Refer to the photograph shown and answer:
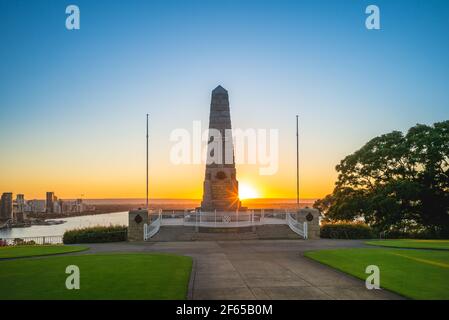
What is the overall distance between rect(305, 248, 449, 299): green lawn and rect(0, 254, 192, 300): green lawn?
5787 millimetres

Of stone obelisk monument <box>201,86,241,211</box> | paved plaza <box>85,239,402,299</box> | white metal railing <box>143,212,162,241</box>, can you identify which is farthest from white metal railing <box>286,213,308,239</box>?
white metal railing <box>143,212,162,241</box>

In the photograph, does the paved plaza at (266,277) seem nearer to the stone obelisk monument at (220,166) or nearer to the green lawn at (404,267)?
the green lawn at (404,267)

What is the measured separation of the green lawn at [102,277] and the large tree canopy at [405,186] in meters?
24.6

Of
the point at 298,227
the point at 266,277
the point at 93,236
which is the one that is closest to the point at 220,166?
the point at 298,227

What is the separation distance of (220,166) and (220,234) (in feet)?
25.4

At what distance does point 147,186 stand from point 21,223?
7337 inches

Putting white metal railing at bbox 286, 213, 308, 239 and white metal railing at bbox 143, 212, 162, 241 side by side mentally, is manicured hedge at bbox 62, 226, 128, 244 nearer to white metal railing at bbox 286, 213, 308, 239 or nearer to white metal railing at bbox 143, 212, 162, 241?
white metal railing at bbox 143, 212, 162, 241

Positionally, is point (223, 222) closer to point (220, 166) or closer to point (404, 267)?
point (220, 166)

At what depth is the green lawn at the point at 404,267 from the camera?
1142 centimetres

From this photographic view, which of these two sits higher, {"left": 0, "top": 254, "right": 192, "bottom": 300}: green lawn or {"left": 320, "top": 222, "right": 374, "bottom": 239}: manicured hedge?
{"left": 0, "top": 254, "right": 192, "bottom": 300}: green lawn

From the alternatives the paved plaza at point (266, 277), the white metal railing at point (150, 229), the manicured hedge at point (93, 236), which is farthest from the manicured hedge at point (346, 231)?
the manicured hedge at point (93, 236)

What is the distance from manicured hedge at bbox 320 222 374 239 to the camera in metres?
30.0

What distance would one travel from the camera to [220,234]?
1157 inches
